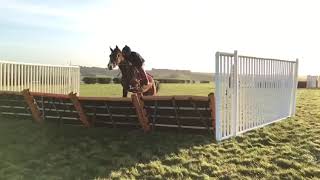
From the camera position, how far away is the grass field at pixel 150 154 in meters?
8.12

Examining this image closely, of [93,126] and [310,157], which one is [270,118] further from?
[93,126]

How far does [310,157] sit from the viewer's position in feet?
30.0

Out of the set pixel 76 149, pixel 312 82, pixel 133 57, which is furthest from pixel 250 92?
pixel 312 82

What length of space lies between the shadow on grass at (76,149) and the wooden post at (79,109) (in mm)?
185

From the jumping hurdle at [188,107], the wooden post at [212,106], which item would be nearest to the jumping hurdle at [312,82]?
the jumping hurdle at [188,107]

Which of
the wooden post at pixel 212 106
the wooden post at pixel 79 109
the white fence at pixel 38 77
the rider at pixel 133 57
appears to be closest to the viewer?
the wooden post at pixel 212 106

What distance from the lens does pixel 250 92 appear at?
38.6 ft

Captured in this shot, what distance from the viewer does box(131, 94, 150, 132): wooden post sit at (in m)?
10.2

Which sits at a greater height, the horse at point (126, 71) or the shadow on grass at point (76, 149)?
the horse at point (126, 71)

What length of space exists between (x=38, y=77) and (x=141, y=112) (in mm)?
8550

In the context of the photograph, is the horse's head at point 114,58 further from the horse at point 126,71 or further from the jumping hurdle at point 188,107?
the jumping hurdle at point 188,107

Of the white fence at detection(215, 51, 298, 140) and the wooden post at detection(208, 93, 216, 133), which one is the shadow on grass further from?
the white fence at detection(215, 51, 298, 140)

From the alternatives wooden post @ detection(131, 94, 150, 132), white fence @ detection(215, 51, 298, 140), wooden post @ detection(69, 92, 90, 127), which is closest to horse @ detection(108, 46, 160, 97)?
wooden post @ detection(69, 92, 90, 127)

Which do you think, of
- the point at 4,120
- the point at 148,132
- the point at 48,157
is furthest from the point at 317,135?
the point at 4,120
